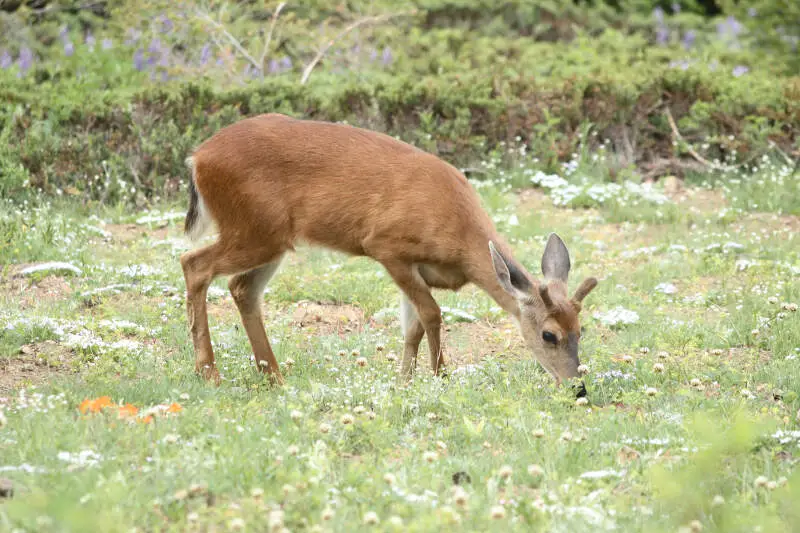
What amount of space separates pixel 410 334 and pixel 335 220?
84cm

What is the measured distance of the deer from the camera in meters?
6.78

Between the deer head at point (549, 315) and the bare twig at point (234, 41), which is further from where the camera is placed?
the bare twig at point (234, 41)

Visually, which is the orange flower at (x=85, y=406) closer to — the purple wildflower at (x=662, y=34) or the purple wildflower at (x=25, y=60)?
the purple wildflower at (x=25, y=60)

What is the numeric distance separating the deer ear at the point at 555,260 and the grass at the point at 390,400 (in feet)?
1.69

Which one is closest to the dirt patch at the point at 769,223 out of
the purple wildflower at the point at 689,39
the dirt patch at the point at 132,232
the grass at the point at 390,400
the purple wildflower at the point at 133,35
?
the grass at the point at 390,400

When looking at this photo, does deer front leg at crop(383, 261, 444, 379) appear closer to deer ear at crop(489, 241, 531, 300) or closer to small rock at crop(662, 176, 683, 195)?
deer ear at crop(489, 241, 531, 300)

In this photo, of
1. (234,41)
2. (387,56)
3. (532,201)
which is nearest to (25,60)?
(234,41)

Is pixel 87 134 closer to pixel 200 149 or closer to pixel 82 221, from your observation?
pixel 82 221

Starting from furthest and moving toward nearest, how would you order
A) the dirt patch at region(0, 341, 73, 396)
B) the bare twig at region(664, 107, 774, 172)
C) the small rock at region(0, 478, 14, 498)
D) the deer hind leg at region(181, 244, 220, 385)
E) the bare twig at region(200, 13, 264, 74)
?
the bare twig at region(200, 13, 264, 74)
the bare twig at region(664, 107, 774, 172)
the deer hind leg at region(181, 244, 220, 385)
the dirt patch at region(0, 341, 73, 396)
the small rock at region(0, 478, 14, 498)

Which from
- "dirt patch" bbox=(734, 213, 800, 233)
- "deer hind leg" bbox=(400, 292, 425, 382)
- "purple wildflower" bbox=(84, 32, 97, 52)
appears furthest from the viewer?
"purple wildflower" bbox=(84, 32, 97, 52)

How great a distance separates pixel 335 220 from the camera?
271 inches

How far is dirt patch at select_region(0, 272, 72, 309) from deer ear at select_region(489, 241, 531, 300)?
10.2 feet

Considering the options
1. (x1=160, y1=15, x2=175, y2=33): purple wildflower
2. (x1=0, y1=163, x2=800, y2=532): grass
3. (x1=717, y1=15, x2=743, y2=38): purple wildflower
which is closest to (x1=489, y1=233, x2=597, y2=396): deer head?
(x1=0, y1=163, x2=800, y2=532): grass

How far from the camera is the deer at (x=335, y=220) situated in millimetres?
6781
